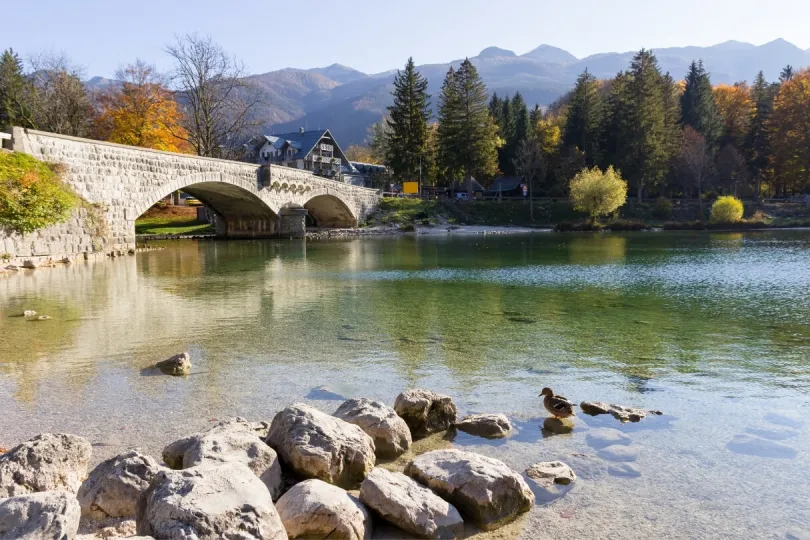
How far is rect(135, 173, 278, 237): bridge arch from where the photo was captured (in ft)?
103

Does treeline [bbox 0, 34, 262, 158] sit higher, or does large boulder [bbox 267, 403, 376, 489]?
treeline [bbox 0, 34, 262, 158]

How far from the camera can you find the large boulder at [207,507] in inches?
123

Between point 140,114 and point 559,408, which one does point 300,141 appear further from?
point 559,408

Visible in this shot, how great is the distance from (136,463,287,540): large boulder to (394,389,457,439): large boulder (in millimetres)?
2569

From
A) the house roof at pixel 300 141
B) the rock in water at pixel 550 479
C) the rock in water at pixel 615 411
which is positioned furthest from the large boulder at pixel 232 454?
the house roof at pixel 300 141

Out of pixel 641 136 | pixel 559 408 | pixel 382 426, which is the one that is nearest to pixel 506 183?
pixel 641 136

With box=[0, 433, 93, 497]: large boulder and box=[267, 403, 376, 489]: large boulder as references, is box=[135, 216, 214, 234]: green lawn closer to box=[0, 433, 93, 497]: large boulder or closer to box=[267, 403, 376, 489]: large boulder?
box=[0, 433, 93, 497]: large boulder

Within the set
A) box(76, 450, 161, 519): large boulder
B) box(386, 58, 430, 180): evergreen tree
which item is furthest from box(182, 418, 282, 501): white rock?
box(386, 58, 430, 180): evergreen tree

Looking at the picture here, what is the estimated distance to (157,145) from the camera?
52.3m

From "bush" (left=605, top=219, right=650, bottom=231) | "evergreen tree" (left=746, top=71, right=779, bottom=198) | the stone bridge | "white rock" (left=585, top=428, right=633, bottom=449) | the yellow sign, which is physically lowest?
"white rock" (left=585, top=428, right=633, bottom=449)

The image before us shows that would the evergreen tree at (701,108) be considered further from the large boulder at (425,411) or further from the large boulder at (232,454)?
the large boulder at (232,454)

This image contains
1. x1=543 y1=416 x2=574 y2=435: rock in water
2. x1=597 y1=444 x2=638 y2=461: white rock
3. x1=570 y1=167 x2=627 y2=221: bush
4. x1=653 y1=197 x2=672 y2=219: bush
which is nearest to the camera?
x1=597 y1=444 x2=638 y2=461: white rock

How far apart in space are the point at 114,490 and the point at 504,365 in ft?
19.6

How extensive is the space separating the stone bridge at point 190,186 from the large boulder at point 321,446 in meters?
22.9
